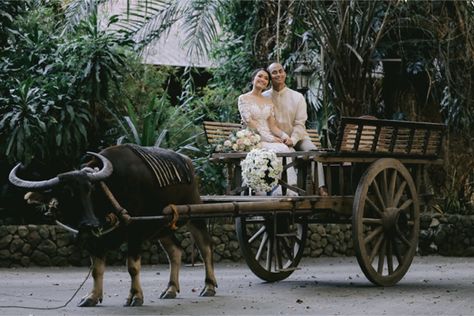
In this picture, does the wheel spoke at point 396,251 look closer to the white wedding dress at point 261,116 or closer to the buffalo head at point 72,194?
the white wedding dress at point 261,116

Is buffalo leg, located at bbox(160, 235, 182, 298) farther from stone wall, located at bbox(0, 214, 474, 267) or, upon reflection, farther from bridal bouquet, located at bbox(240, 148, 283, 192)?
stone wall, located at bbox(0, 214, 474, 267)

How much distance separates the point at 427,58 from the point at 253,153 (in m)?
10.0

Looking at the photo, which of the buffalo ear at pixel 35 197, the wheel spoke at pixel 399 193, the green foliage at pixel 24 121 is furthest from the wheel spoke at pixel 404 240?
the green foliage at pixel 24 121

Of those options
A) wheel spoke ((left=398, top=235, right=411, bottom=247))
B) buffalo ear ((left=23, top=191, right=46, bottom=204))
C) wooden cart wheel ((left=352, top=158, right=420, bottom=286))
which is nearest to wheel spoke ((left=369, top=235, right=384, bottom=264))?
wooden cart wheel ((left=352, top=158, right=420, bottom=286))

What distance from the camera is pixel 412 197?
12375 millimetres

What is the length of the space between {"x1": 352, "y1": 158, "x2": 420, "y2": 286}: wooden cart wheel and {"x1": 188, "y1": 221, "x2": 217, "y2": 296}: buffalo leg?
5.52 feet

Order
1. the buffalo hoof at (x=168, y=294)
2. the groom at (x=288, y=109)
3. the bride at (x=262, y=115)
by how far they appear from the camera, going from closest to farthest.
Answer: the buffalo hoof at (x=168, y=294) < the bride at (x=262, y=115) < the groom at (x=288, y=109)

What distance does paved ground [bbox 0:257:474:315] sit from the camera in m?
9.60

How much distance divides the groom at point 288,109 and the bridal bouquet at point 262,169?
44.8 inches

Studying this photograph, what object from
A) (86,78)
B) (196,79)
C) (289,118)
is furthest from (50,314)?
(196,79)

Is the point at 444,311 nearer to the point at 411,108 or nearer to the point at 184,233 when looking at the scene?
the point at 184,233

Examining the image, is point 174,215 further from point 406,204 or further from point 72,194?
point 406,204

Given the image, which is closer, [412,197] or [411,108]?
[412,197]

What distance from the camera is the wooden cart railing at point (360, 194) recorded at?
37.6 feet
